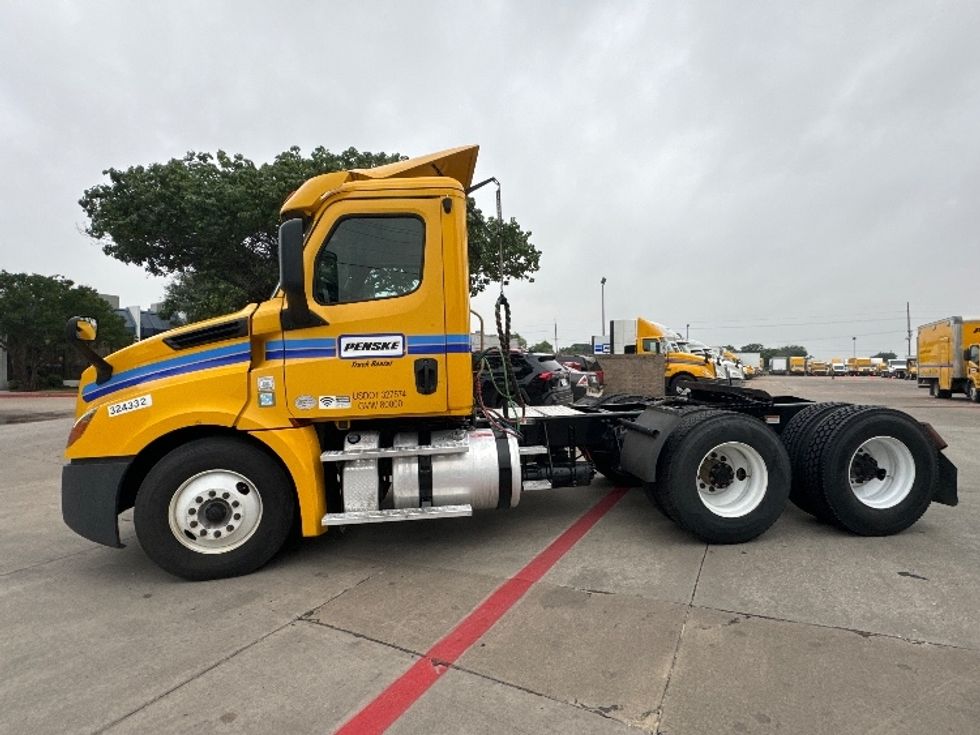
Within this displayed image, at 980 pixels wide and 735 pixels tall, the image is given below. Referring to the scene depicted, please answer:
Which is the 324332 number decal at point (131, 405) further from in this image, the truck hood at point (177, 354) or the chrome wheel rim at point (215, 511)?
the chrome wheel rim at point (215, 511)

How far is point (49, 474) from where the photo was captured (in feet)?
26.9

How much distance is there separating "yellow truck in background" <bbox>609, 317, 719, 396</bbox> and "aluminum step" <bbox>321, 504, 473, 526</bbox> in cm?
1657

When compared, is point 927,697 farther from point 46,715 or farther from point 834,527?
point 46,715

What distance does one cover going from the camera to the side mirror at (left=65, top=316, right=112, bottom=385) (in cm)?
389

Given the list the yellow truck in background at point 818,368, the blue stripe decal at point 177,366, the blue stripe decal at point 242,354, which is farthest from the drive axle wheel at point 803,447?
the yellow truck in background at point 818,368

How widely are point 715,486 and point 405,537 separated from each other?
2677mm

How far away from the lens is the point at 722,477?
4484 millimetres

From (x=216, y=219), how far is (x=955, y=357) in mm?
25912

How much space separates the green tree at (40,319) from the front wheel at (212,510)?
31.2 m

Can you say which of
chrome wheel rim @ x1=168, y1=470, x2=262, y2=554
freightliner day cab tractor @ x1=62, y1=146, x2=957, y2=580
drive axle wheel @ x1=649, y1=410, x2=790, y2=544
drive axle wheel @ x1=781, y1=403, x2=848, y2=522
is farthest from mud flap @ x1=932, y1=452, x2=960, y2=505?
chrome wheel rim @ x1=168, y1=470, x2=262, y2=554

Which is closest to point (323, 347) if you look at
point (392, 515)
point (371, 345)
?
point (371, 345)

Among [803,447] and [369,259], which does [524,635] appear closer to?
[369,259]

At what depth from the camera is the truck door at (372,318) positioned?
3.92m

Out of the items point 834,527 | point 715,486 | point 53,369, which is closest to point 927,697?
point 715,486
